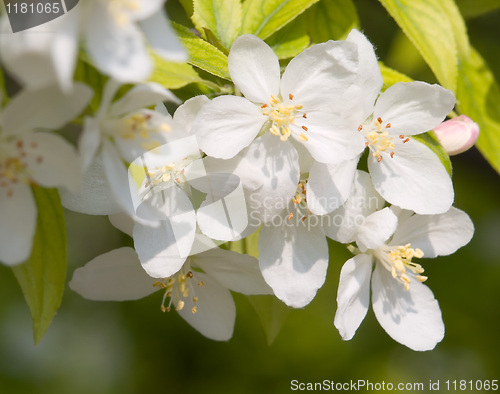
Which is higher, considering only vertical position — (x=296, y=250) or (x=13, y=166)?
(x=13, y=166)

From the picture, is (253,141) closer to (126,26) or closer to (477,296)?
(126,26)

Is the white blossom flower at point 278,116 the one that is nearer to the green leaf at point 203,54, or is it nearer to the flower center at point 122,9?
the green leaf at point 203,54

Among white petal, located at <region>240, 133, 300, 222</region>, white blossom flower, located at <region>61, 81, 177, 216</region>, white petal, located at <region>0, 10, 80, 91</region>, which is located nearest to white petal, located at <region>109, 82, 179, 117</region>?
white blossom flower, located at <region>61, 81, 177, 216</region>

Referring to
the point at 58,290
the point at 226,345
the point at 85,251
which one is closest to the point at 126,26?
the point at 58,290

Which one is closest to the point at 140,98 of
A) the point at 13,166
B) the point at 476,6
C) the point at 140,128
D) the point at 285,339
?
the point at 140,128

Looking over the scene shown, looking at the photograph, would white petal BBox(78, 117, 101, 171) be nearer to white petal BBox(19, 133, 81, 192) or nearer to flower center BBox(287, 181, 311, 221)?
white petal BBox(19, 133, 81, 192)

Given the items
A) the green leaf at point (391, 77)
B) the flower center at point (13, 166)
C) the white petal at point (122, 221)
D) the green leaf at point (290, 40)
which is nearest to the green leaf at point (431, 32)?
the green leaf at point (391, 77)

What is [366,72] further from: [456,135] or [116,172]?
[116,172]
